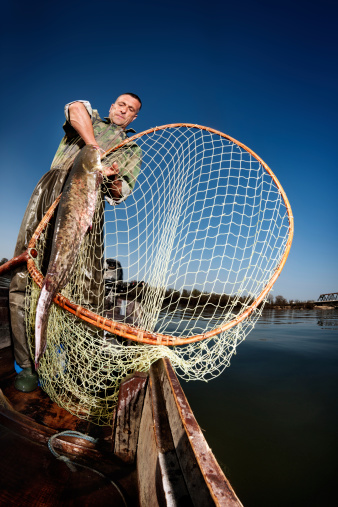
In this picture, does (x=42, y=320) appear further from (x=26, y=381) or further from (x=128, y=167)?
(x=128, y=167)

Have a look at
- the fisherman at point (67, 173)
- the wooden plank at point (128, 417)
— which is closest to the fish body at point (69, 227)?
the fisherman at point (67, 173)

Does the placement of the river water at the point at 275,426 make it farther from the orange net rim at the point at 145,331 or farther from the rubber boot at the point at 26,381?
the rubber boot at the point at 26,381

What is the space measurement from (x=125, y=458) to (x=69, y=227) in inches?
76.5

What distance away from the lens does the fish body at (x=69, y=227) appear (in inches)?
63.5

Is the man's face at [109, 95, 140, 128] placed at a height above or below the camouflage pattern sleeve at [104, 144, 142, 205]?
above

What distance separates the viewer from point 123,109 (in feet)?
11.2

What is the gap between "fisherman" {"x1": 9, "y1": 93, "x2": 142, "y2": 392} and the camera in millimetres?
2639

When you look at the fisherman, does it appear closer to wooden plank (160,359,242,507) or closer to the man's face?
the man's face

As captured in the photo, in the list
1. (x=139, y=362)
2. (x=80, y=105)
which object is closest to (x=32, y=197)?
(x=80, y=105)

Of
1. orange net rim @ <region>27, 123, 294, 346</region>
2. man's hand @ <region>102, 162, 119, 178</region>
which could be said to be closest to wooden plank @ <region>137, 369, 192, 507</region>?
orange net rim @ <region>27, 123, 294, 346</region>

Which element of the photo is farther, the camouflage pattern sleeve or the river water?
the camouflage pattern sleeve

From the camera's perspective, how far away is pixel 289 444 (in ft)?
10.0

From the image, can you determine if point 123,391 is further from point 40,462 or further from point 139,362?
point 40,462

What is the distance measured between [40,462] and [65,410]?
1.04m
